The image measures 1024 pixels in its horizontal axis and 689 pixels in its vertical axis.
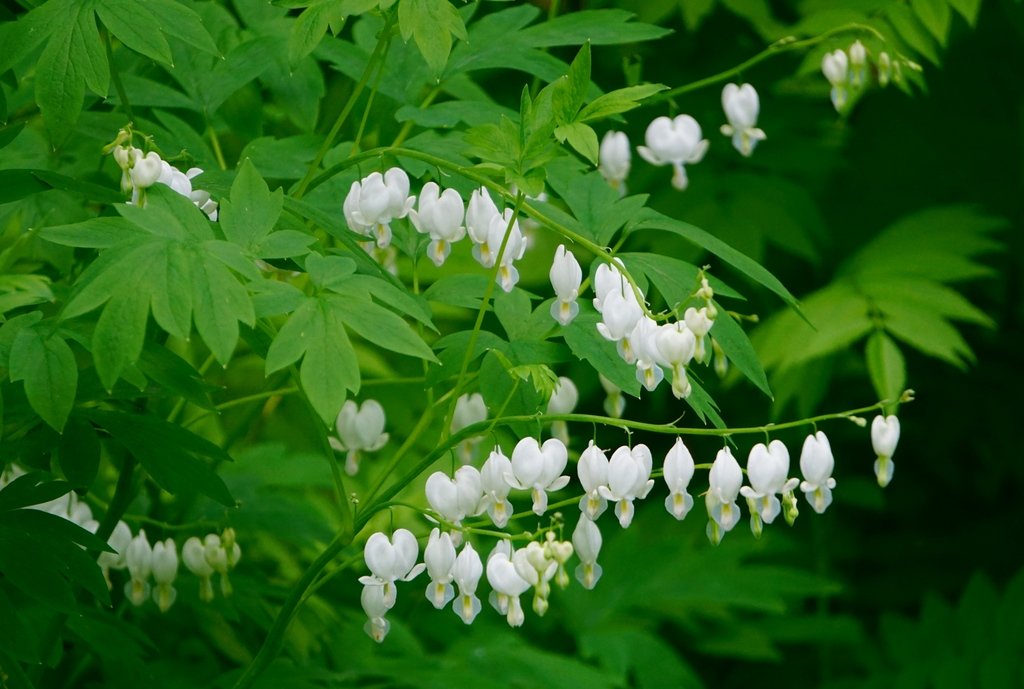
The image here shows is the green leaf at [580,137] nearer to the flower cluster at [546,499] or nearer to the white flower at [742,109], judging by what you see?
the flower cluster at [546,499]

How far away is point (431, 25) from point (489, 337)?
417 mm

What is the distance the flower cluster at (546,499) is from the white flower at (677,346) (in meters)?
0.14

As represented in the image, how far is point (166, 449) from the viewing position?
1.51 meters

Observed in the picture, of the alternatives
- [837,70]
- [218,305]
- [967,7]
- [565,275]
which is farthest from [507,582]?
[967,7]

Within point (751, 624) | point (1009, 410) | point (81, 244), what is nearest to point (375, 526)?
point (751, 624)

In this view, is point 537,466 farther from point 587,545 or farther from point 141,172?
point 141,172

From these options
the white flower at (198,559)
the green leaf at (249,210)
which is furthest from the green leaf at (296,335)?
the white flower at (198,559)

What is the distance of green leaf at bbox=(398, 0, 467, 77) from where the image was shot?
1475 millimetres

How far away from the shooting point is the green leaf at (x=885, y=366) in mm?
2605

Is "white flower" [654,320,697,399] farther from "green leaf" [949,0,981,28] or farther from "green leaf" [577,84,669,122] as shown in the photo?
"green leaf" [949,0,981,28]

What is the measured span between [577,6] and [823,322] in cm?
107

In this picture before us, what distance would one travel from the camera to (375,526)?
294 centimetres

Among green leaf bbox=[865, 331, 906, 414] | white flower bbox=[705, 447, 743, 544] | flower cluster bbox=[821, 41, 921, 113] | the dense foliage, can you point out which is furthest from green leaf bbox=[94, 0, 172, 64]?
green leaf bbox=[865, 331, 906, 414]

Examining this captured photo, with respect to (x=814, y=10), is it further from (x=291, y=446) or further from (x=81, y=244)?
A: (x=81, y=244)
